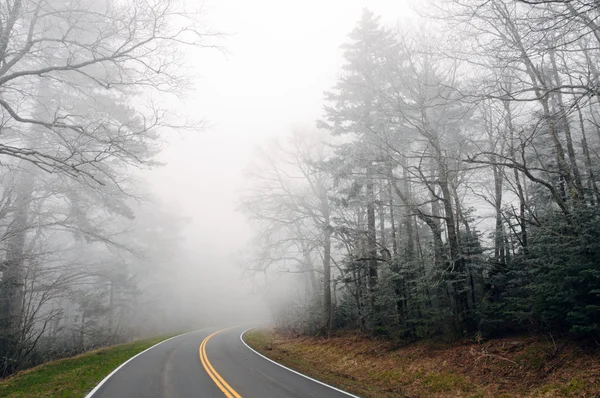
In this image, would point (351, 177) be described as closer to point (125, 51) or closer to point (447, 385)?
point (447, 385)

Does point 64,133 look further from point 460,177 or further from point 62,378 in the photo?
point 460,177

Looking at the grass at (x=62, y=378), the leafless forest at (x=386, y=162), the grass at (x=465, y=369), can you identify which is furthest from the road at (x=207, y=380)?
the leafless forest at (x=386, y=162)

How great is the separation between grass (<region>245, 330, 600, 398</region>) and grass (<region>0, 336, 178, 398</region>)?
21.3 ft

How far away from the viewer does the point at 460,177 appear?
15953 mm

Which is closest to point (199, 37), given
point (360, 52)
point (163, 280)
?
point (360, 52)

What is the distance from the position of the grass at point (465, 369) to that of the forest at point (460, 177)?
695mm

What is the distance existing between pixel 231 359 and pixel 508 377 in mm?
9984

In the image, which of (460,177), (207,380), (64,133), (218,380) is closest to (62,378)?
(207,380)

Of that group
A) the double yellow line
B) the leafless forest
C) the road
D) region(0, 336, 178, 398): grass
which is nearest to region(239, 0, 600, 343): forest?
the leafless forest

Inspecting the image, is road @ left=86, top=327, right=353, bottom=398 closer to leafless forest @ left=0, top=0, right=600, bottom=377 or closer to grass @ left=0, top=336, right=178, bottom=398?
grass @ left=0, top=336, right=178, bottom=398

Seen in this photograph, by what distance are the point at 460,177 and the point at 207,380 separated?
13.4 metres

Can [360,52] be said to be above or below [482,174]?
above

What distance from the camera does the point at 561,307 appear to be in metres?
8.20

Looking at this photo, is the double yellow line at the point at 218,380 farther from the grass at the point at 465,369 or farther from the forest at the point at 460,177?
the forest at the point at 460,177
